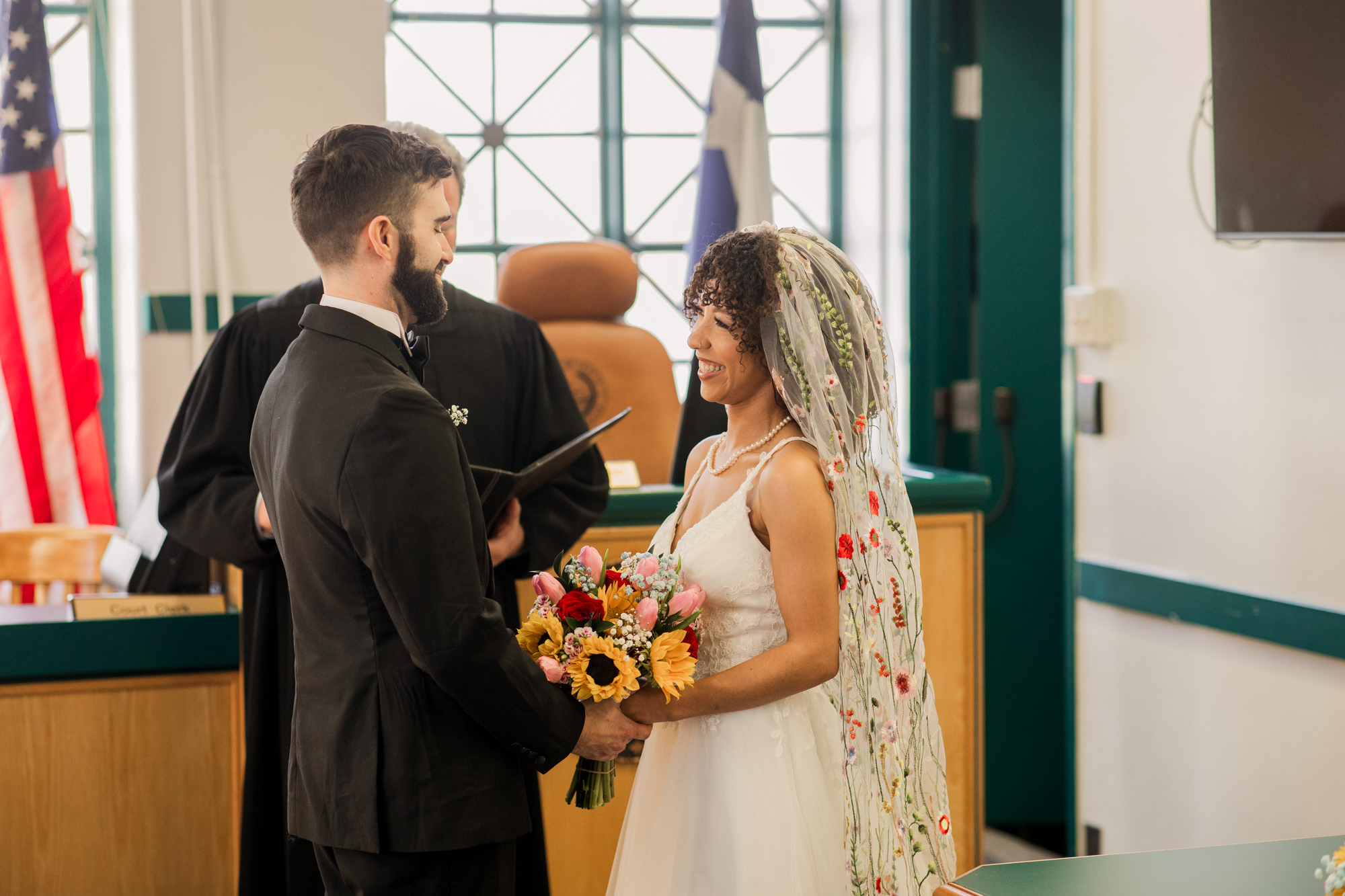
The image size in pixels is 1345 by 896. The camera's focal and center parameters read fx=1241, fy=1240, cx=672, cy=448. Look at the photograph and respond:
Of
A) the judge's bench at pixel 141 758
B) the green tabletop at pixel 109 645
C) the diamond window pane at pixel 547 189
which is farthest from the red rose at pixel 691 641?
the diamond window pane at pixel 547 189

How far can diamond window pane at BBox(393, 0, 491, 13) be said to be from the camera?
15.3 ft

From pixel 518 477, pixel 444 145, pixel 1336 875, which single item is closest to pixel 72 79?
pixel 444 145

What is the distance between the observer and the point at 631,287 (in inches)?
155

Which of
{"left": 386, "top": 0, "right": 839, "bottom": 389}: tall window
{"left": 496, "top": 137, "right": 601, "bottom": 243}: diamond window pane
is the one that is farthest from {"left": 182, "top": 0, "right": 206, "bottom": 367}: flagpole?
{"left": 496, "top": 137, "right": 601, "bottom": 243}: diamond window pane

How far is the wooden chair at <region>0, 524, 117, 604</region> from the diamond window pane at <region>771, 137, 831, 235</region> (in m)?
2.91

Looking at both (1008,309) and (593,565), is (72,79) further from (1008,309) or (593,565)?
(593,565)

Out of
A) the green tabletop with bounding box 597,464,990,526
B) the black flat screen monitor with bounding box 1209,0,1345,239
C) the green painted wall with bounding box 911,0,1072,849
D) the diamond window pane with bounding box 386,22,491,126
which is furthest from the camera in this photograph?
the diamond window pane with bounding box 386,22,491,126

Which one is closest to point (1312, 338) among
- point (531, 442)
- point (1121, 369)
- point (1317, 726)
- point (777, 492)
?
point (1121, 369)

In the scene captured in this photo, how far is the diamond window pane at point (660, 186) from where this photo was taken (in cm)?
489

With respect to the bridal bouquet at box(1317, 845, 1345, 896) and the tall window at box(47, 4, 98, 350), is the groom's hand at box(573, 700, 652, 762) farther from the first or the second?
the tall window at box(47, 4, 98, 350)

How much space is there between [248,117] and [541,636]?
2.36 meters

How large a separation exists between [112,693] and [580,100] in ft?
10.3

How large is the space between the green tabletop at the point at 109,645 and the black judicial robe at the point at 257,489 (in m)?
0.22

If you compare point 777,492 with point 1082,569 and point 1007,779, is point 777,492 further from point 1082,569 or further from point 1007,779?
point 1007,779
